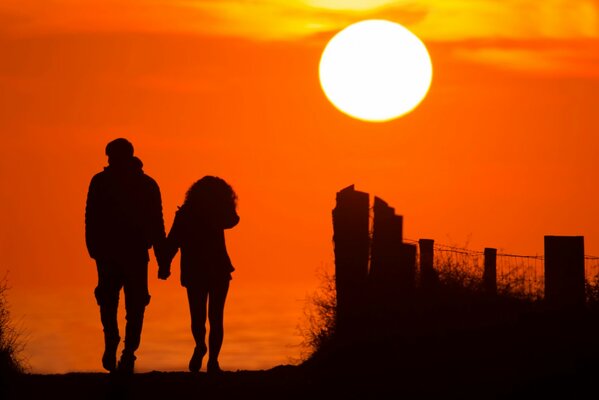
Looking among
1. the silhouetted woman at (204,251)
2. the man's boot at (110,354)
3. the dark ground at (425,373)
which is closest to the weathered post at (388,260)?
the dark ground at (425,373)

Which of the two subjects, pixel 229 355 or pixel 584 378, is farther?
pixel 229 355

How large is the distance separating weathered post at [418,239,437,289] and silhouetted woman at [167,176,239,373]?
2.55 metres

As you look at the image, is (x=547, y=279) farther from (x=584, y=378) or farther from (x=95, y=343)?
(x=95, y=343)

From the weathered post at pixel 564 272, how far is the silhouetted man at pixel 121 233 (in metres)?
4.31

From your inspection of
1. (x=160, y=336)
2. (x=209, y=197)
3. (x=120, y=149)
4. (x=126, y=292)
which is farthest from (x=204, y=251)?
(x=160, y=336)

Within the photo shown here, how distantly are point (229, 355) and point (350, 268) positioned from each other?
222 feet

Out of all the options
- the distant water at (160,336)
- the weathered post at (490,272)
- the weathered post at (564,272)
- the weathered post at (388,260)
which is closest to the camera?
the weathered post at (564,272)

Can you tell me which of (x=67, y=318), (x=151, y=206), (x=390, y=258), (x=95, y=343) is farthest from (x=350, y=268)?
(x=67, y=318)

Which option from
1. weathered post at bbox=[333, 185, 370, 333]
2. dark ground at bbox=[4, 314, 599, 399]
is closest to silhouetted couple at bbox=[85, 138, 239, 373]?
dark ground at bbox=[4, 314, 599, 399]

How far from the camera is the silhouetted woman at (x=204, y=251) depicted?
1702 cm

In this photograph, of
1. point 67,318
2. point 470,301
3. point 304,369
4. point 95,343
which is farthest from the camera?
point 67,318

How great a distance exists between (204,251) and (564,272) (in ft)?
12.6

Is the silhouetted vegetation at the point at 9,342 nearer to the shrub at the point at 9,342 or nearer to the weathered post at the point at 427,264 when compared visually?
the shrub at the point at 9,342

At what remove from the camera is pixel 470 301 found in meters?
17.5
